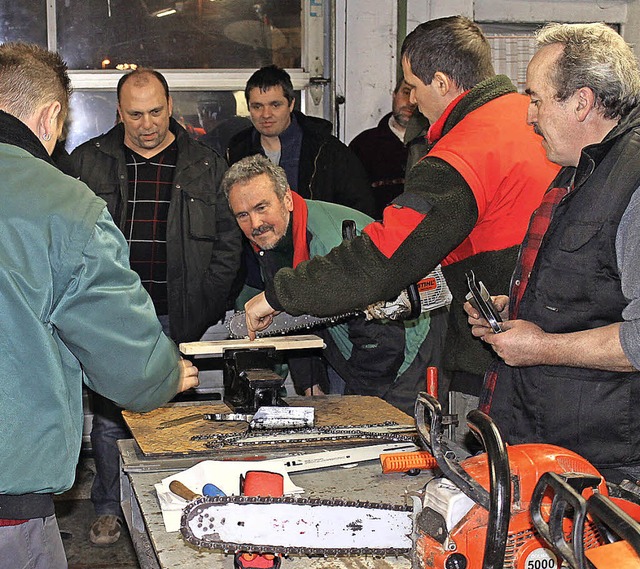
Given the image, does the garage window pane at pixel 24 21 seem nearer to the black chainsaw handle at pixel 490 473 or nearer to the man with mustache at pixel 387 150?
the man with mustache at pixel 387 150

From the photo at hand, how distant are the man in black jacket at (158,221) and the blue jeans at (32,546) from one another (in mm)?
2345

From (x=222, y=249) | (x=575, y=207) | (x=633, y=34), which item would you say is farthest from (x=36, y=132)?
(x=633, y=34)

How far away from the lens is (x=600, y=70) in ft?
7.13

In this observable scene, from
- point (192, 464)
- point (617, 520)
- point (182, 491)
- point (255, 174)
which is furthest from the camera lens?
point (255, 174)

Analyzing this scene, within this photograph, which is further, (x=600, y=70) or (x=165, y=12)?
(x=165, y=12)

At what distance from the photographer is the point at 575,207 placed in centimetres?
216

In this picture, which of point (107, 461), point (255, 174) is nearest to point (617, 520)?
point (255, 174)

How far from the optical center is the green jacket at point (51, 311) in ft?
6.32

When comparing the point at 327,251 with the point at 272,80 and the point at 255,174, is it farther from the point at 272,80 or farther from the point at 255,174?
the point at 272,80

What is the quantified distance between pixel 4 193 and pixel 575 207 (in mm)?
1289

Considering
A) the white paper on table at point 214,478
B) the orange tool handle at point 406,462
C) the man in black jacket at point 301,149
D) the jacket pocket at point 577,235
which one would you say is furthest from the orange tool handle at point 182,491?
the man in black jacket at point 301,149

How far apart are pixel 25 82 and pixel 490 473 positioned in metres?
1.36

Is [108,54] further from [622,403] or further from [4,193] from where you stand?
[622,403]

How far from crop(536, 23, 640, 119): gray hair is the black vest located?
4.3 inches
